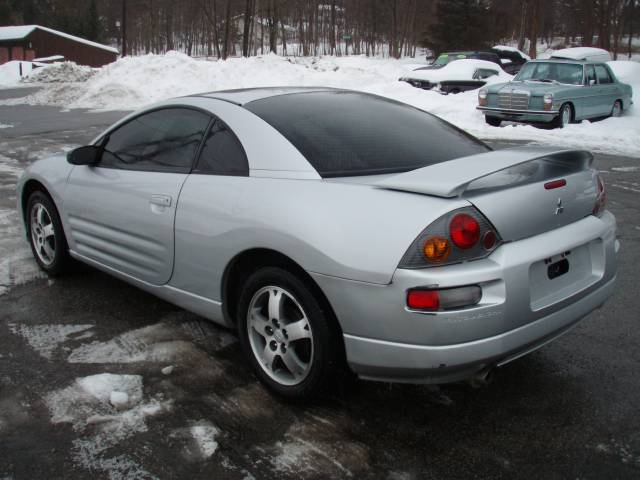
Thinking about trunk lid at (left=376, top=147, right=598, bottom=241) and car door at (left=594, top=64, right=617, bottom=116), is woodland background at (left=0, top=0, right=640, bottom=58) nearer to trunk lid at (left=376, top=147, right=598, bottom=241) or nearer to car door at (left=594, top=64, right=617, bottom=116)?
car door at (left=594, top=64, right=617, bottom=116)

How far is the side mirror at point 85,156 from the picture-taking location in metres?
4.11

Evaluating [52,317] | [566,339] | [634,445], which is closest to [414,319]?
[634,445]

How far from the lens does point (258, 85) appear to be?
25.0m

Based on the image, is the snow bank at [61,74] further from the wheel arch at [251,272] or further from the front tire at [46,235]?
the wheel arch at [251,272]

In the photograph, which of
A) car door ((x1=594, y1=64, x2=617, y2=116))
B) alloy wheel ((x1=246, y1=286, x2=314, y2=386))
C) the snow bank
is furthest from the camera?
the snow bank

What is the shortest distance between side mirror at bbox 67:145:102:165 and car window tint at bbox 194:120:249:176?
108 cm

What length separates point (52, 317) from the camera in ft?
13.2

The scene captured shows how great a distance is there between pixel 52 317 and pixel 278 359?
179 centimetres

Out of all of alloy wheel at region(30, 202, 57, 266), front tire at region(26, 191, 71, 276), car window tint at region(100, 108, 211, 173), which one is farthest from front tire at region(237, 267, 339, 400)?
alloy wheel at region(30, 202, 57, 266)

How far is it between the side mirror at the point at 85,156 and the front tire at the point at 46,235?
56cm

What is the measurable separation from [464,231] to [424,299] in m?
0.31

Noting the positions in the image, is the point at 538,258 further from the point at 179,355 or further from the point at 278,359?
the point at 179,355

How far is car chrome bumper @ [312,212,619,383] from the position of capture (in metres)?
2.43

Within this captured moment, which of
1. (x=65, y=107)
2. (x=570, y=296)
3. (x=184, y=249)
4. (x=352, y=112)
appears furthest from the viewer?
(x=65, y=107)
